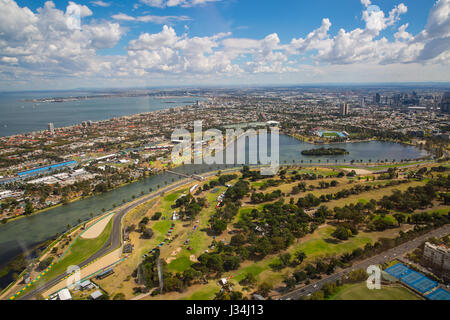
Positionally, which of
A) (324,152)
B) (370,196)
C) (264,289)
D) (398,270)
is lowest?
(264,289)

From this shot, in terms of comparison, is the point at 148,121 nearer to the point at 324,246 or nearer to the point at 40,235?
the point at 40,235

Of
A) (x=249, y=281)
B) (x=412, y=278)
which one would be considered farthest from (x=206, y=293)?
(x=412, y=278)

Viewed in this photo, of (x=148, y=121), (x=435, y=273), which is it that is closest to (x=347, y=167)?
(x=435, y=273)

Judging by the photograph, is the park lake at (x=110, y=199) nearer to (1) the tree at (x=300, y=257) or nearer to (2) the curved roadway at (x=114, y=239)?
(2) the curved roadway at (x=114, y=239)

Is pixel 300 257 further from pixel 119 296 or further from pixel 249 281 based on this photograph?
pixel 119 296

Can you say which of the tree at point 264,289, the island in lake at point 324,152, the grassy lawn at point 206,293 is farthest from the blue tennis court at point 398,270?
the island in lake at point 324,152

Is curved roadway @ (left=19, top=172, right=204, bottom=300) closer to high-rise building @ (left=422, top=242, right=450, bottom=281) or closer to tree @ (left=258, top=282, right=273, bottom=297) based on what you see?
tree @ (left=258, top=282, right=273, bottom=297)

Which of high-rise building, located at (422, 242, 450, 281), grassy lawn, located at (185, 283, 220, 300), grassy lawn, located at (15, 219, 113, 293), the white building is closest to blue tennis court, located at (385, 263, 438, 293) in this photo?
high-rise building, located at (422, 242, 450, 281)
